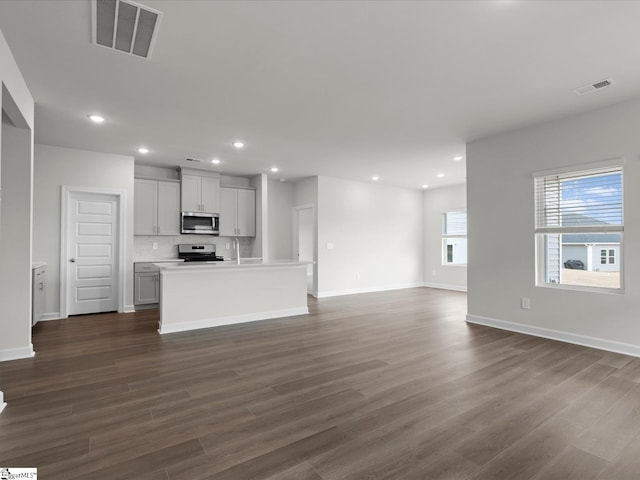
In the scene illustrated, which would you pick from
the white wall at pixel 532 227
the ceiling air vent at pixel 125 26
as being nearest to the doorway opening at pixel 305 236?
the white wall at pixel 532 227

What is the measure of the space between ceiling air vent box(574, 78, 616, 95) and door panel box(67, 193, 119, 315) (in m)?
6.70

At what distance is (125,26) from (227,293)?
3471 mm

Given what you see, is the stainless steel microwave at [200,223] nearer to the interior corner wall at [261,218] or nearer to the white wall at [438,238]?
the interior corner wall at [261,218]

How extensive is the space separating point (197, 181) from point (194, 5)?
499cm

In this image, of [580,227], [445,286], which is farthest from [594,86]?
[445,286]

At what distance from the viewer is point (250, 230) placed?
25.0 ft

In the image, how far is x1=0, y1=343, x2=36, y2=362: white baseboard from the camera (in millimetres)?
3379

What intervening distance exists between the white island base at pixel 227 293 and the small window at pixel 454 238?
4812 millimetres

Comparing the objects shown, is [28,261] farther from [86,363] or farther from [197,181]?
[197,181]

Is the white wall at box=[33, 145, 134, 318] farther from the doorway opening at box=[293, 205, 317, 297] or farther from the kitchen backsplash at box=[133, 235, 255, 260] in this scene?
the doorway opening at box=[293, 205, 317, 297]

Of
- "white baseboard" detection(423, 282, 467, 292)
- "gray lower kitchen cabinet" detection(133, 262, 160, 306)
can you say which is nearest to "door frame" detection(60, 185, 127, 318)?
"gray lower kitchen cabinet" detection(133, 262, 160, 306)

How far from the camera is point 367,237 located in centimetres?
831

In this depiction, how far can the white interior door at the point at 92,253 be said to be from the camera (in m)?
5.52

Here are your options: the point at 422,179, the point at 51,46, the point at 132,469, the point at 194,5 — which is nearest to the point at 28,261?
the point at 51,46
